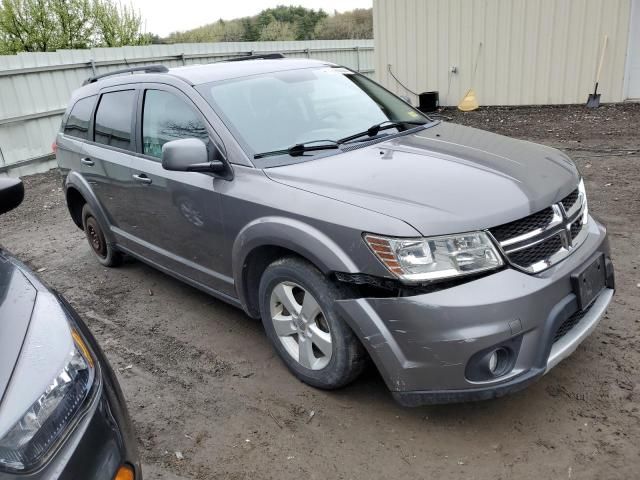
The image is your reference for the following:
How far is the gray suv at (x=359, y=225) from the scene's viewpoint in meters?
2.49

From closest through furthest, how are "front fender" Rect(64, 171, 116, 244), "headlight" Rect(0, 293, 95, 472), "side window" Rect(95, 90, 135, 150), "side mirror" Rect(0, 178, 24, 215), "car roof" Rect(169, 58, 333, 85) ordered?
1. "headlight" Rect(0, 293, 95, 472)
2. "side mirror" Rect(0, 178, 24, 215)
3. "car roof" Rect(169, 58, 333, 85)
4. "side window" Rect(95, 90, 135, 150)
5. "front fender" Rect(64, 171, 116, 244)

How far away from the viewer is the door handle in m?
4.01

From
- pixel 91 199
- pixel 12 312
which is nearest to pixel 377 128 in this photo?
pixel 12 312

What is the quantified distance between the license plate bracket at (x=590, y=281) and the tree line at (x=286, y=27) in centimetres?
4095

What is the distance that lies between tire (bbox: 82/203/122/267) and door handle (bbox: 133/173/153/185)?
3.82 ft

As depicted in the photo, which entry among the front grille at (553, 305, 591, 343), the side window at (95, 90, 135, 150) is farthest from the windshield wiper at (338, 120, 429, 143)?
the side window at (95, 90, 135, 150)

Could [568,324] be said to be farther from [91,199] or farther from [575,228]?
[91,199]

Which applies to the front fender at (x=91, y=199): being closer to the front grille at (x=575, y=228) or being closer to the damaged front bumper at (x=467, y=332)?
the damaged front bumper at (x=467, y=332)

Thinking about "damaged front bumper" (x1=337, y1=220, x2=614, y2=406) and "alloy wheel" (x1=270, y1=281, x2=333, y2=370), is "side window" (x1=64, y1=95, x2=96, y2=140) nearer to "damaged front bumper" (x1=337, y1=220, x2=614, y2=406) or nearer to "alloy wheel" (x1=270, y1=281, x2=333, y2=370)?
"alloy wheel" (x1=270, y1=281, x2=333, y2=370)

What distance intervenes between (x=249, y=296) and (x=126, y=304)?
1694mm

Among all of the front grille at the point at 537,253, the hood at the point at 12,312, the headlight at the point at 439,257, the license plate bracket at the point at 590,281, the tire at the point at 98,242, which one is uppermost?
the hood at the point at 12,312

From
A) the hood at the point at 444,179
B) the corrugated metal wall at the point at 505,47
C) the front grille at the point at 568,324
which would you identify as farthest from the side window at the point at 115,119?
the corrugated metal wall at the point at 505,47

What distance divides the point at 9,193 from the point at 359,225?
1742 millimetres

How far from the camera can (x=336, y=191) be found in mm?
2811
